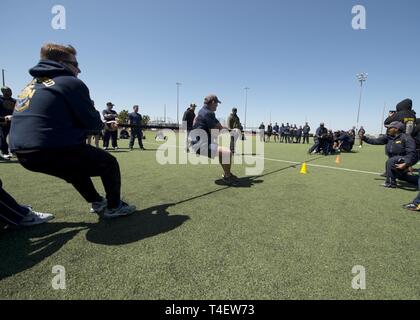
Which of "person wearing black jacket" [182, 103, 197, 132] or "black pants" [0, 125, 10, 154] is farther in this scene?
"person wearing black jacket" [182, 103, 197, 132]

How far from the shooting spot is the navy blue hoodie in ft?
7.39

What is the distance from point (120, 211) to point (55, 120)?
1317mm

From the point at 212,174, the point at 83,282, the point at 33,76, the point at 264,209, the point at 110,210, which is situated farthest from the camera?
the point at 212,174

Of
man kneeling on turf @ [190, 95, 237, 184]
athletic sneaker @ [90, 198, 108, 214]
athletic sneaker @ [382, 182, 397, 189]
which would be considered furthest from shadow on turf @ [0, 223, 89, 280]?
athletic sneaker @ [382, 182, 397, 189]

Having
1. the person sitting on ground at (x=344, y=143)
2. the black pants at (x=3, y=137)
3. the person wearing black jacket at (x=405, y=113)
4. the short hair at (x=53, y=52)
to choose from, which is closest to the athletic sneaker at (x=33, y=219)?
the short hair at (x=53, y=52)

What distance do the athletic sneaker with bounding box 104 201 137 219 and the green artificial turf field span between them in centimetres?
10

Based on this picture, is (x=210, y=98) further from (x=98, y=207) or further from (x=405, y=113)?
(x=405, y=113)

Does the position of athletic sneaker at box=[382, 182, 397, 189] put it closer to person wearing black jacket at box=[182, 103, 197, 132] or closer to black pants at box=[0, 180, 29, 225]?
black pants at box=[0, 180, 29, 225]

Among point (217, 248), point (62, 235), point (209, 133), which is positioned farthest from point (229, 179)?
point (62, 235)

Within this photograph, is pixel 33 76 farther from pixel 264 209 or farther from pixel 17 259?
pixel 264 209

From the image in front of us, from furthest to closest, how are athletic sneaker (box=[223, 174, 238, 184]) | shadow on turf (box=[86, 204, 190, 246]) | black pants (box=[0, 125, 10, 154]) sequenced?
1. black pants (box=[0, 125, 10, 154])
2. athletic sneaker (box=[223, 174, 238, 184])
3. shadow on turf (box=[86, 204, 190, 246])
